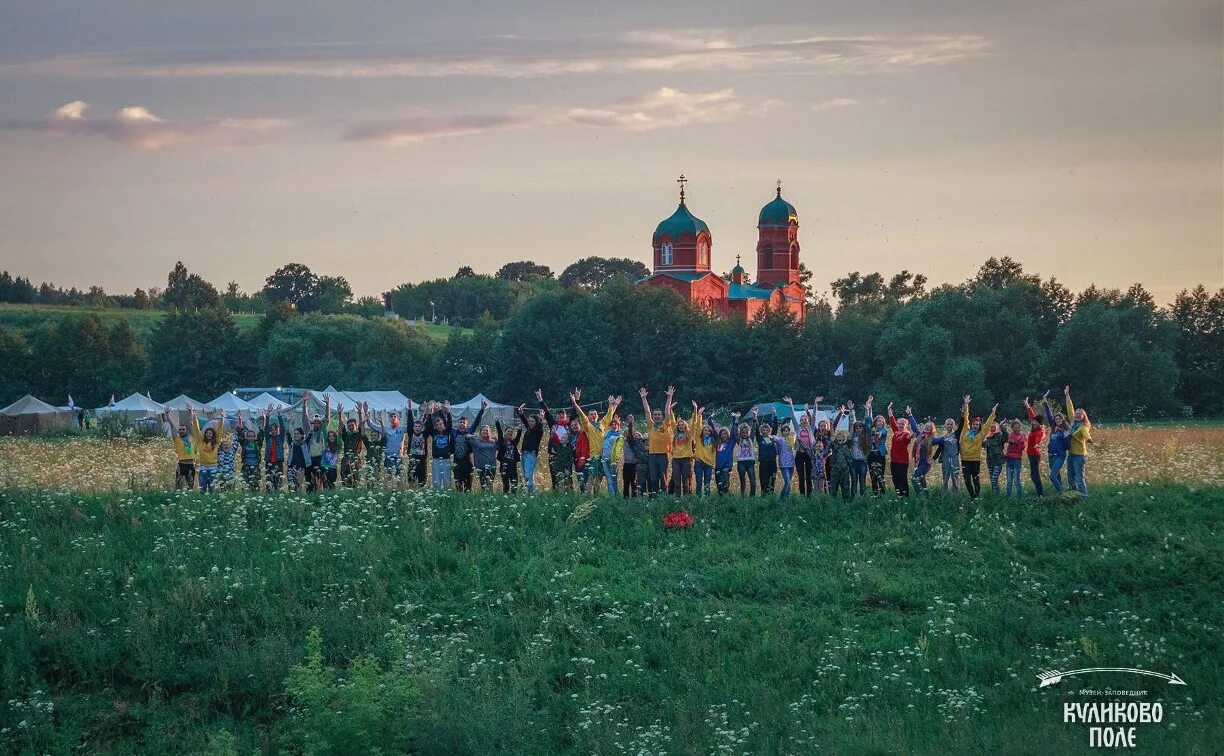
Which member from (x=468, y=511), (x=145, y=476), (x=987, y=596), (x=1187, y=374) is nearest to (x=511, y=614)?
(x=468, y=511)

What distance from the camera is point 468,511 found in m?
20.7

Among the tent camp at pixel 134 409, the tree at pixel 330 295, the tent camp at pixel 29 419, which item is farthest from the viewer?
the tree at pixel 330 295

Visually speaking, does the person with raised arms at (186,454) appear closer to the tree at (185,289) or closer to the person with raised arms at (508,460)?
the person with raised arms at (508,460)

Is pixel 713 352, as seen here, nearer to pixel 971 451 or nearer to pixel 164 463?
pixel 164 463

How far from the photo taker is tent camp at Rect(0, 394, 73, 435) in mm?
63656

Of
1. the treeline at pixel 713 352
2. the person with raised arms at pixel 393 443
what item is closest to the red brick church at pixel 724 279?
the treeline at pixel 713 352

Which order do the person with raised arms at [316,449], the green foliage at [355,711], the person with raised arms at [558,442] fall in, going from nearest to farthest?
the green foliage at [355,711]
the person with raised arms at [558,442]
the person with raised arms at [316,449]

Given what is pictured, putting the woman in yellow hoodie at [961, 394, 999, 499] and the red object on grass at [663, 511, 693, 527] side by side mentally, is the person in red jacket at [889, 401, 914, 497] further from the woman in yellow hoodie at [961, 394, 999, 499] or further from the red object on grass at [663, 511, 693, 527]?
the red object on grass at [663, 511, 693, 527]

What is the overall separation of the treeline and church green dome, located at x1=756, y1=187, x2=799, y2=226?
797 inches

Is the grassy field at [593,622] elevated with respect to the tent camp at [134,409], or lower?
lower

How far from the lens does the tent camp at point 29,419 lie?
63.7 m

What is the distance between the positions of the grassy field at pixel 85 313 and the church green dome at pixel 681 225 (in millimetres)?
24227

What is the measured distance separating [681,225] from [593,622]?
8575cm

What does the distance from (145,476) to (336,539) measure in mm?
9927
